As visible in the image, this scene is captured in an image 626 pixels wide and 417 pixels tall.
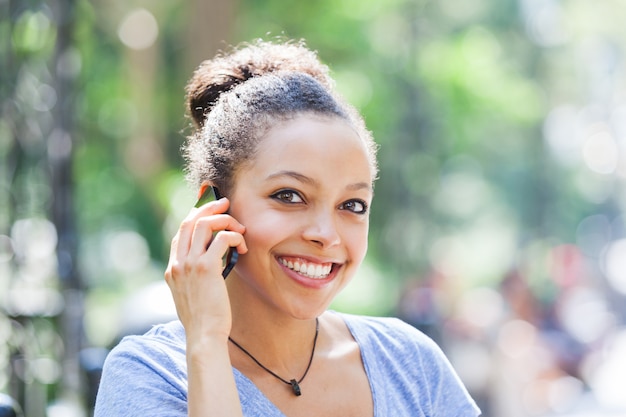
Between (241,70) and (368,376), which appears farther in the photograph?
(241,70)

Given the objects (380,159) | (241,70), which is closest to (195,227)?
(241,70)

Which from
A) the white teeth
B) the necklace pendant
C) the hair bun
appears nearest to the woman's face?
the white teeth

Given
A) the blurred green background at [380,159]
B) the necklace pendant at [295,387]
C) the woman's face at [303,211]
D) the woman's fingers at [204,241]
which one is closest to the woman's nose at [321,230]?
the woman's face at [303,211]

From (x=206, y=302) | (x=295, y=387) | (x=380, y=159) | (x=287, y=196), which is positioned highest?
(x=287, y=196)

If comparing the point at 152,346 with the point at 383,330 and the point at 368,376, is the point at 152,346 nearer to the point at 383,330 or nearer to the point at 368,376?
the point at 368,376

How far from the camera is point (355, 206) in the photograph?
224cm

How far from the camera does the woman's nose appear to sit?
214 centimetres

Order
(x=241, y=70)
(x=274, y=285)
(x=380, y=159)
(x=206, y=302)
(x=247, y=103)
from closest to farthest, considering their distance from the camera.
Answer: (x=206, y=302), (x=274, y=285), (x=247, y=103), (x=241, y=70), (x=380, y=159)

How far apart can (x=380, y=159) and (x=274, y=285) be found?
49.5ft

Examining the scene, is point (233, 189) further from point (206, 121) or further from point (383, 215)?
point (383, 215)

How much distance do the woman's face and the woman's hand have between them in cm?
7

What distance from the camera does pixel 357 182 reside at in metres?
2.21

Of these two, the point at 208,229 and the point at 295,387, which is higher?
the point at 208,229

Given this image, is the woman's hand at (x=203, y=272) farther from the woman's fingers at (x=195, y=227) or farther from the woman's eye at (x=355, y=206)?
the woman's eye at (x=355, y=206)
